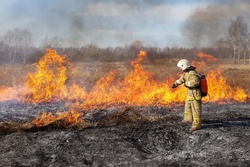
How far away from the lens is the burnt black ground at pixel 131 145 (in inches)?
341

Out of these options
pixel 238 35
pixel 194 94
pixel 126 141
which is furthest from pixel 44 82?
pixel 238 35

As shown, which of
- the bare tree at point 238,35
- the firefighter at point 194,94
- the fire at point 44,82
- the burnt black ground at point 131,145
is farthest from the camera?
the bare tree at point 238,35

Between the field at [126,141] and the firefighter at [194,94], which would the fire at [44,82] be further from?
the firefighter at [194,94]

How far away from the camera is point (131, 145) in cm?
980

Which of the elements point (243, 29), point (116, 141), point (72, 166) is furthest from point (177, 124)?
point (243, 29)

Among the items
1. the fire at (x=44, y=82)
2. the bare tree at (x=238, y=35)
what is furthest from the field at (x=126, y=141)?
the bare tree at (x=238, y=35)

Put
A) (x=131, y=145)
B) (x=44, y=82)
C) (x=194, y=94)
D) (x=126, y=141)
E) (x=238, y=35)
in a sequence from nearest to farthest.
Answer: (x=131, y=145) → (x=126, y=141) → (x=194, y=94) → (x=44, y=82) → (x=238, y=35)

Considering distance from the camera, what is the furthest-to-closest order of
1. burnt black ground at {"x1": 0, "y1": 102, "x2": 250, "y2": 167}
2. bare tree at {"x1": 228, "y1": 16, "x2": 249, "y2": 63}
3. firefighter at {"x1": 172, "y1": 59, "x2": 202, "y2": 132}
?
bare tree at {"x1": 228, "y1": 16, "x2": 249, "y2": 63} < firefighter at {"x1": 172, "y1": 59, "x2": 202, "y2": 132} < burnt black ground at {"x1": 0, "y1": 102, "x2": 250, "y2": 167}

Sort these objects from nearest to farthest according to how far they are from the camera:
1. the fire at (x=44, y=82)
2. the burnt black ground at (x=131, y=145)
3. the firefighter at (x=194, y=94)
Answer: the burnt black ground at (x=131, y=145)
the firefighter at (x=194, y=94)
the fire at (x=44, y=82)

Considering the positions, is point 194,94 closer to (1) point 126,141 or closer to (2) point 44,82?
(1) point 126,141

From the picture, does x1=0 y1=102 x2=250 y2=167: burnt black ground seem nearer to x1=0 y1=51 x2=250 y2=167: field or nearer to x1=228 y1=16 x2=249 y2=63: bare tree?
x1=0 y1=51 x2=250 y2=167: field

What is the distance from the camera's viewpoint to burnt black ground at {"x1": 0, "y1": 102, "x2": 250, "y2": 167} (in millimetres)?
8664

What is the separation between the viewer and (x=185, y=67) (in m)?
11.2

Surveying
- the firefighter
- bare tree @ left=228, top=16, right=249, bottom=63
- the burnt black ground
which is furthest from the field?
bare tree @ left=228, top=16, right=249, bottom=63
